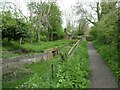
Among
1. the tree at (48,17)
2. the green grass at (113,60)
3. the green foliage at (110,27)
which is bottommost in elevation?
the green grass at (113,60)

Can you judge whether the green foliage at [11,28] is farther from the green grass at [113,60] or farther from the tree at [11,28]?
the green grass at [113,60]

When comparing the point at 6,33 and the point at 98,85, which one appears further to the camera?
the point at 6,33

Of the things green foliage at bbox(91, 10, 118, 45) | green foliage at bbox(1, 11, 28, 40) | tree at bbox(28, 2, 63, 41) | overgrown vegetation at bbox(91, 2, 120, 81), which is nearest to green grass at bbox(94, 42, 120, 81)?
overgrown vegetation at bbox(91, 2, 120, 81)

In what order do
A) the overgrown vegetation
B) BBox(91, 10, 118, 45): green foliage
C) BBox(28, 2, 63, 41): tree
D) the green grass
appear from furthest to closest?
1. BBox(28, 2, 63, 41): tree
2. BBox(91, 10, 118, 45): green foliage
3. the overgrown vegetation
4. the green grass

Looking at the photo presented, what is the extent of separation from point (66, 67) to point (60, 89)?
3.30 meters

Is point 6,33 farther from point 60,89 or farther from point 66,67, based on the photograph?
point 60,89

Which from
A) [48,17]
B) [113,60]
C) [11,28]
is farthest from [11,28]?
[48,17]

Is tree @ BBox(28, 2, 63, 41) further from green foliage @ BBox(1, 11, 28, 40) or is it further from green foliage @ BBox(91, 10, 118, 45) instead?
green foliage @ BBox(91, 10, 118, 45)

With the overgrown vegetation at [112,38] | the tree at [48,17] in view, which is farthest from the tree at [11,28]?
the tree at [48,17]

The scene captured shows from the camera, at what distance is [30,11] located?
3822 centimetres

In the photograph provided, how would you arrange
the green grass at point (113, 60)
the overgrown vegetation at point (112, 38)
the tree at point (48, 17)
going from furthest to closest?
the tree at point (48, 17) < the overgrown vegetation at point (112, 38) < the green grass at point (113, 60)

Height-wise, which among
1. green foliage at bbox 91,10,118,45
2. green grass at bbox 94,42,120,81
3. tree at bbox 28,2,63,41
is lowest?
green grass at bbox 94,42,120,81

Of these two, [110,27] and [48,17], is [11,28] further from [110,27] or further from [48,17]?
[48,17]

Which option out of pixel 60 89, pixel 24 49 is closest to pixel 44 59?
pixel 24 49
